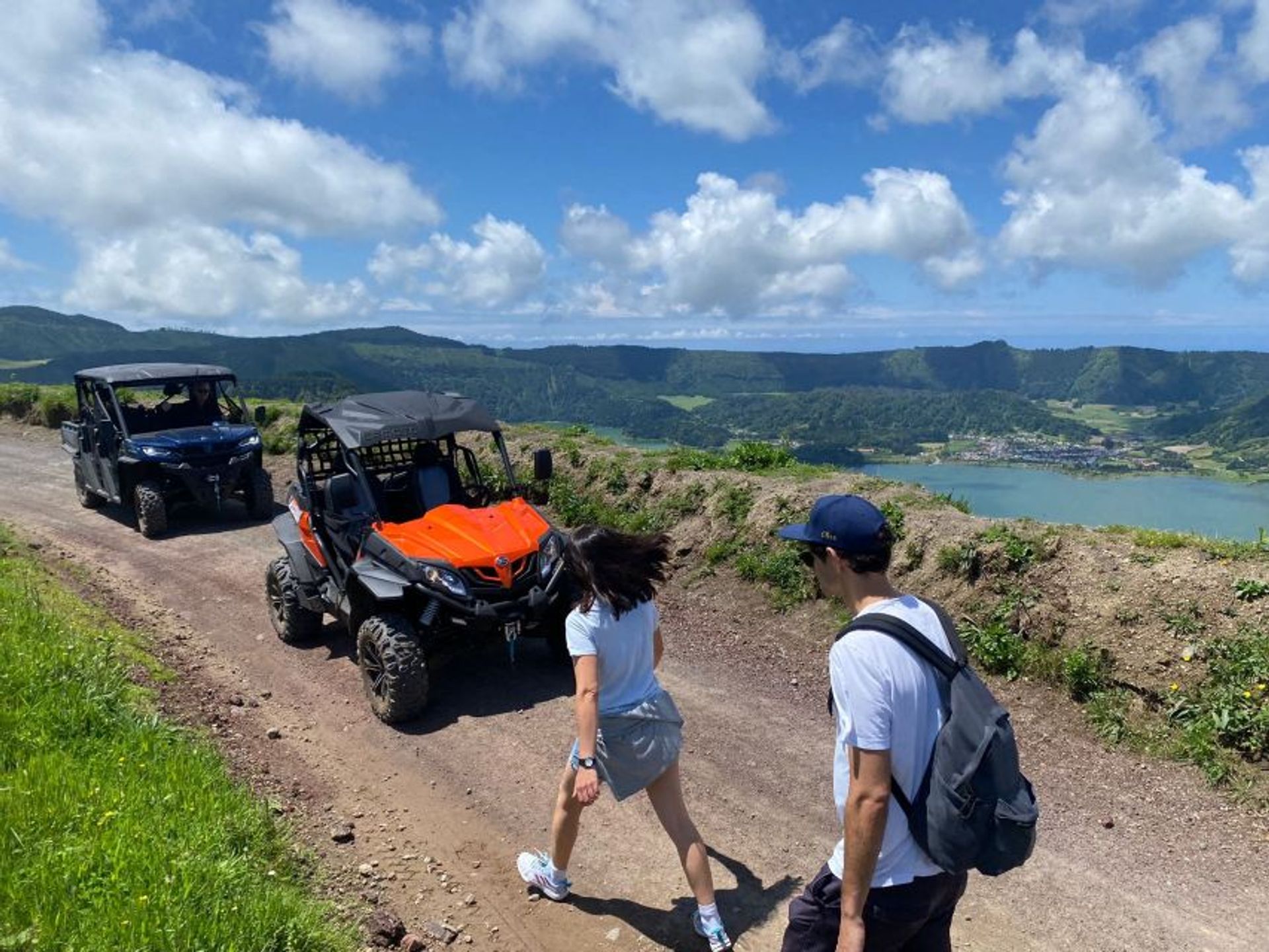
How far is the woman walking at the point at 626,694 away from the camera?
13.0 ft

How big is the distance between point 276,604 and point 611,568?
6.15 m

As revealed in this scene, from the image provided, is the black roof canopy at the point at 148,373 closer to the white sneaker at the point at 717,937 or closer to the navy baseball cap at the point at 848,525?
the white sneaker at the point at 717,937

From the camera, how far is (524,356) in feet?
375

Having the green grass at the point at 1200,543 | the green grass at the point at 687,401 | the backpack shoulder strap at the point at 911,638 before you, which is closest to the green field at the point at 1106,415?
the green grass at the point at 1200,543

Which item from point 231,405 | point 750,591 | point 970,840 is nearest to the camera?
point 970,840

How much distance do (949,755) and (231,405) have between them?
49.8 ft

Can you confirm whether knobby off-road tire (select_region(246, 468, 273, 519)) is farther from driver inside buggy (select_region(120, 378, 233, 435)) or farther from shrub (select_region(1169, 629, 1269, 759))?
shrub (select_region(1169, 629, 1269, 759))

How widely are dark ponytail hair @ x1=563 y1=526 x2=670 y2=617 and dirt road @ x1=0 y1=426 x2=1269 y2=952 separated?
187cm

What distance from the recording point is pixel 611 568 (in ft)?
13.0

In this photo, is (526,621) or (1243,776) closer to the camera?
(1243,776)

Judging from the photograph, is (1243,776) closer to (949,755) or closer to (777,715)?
(777,715)

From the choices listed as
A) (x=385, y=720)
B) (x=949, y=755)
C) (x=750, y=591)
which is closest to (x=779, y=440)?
(x=750, y=591)

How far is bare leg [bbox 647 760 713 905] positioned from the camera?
13.3 feet

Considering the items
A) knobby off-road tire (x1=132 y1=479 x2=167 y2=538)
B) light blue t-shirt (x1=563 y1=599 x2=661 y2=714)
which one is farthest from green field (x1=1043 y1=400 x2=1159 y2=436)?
light blue t-shirt (x1=563 y1=599 x2=661 y2=714)
